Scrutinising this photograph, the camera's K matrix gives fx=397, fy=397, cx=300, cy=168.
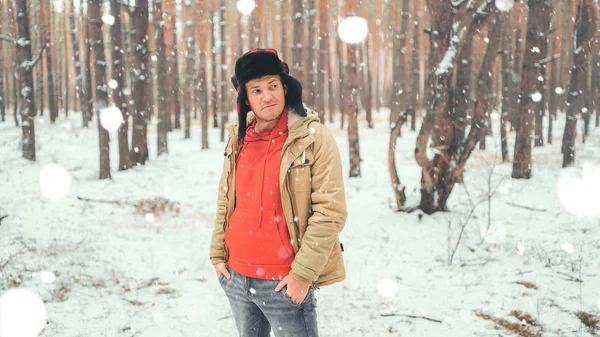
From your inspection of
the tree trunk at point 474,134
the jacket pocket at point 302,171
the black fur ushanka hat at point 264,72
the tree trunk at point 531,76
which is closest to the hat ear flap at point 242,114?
the black fur ushanka hat at point 264,72

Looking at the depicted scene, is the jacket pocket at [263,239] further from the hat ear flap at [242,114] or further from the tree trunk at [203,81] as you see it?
the tree trunk at [203,81]

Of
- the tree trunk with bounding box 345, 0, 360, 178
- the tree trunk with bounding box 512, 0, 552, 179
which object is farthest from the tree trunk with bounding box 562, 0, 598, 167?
the tree trunk with bounding box 345, 0, 360, 178

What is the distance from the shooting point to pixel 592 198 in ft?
28.2

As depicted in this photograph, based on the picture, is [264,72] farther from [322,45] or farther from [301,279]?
[322,45]

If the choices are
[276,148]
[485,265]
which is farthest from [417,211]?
[276,148]

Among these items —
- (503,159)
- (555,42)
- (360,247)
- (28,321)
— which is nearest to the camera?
(28,321)

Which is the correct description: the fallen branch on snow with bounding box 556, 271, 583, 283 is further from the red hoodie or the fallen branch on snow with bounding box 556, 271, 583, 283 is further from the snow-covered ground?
the red hoodie

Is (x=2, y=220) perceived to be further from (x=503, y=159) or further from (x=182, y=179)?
(x=503, y=159)

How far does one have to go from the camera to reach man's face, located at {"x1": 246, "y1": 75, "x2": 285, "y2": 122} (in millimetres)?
2041

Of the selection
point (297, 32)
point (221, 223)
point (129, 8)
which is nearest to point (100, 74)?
point (129, 8)

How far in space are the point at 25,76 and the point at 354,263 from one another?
11861 mm

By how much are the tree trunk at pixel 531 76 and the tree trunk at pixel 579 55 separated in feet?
4.53

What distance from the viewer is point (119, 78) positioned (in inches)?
504

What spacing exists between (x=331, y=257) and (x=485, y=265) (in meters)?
4.51
